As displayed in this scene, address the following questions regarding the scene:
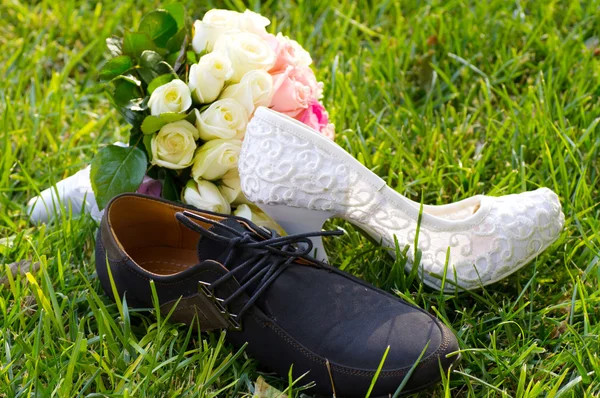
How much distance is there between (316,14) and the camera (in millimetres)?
2420

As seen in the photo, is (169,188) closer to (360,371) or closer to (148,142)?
(148,142)

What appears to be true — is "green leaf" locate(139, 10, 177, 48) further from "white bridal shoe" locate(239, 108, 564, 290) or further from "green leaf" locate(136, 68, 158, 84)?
"white bridal shoe" locate(239, 108, 564, 290)

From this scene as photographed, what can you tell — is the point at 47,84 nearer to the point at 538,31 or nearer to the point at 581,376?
the point at 538,31

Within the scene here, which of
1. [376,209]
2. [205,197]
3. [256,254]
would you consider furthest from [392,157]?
[256,254]

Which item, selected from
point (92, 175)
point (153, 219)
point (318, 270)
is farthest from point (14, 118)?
point (318, 270)

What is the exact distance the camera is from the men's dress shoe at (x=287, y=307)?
113 cm

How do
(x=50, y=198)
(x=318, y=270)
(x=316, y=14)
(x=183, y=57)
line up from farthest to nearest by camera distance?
(x=316, y=14), (x=50, y=198), (x=183, y=57), (x=318, y=270)

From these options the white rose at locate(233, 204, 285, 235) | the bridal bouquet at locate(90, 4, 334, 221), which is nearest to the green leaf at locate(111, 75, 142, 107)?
the bridal bouquet at locate(90, 4, 334, 221)

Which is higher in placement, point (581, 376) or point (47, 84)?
point (581, 376)

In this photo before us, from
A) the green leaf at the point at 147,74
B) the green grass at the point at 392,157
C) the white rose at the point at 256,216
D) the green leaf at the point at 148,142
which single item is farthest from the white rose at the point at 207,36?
the green grass at the point at 392,157

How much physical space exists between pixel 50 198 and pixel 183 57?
447 millimetres

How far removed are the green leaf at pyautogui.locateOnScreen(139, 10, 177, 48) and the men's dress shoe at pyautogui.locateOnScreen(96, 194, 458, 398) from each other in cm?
40

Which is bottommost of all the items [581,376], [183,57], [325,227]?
[325,227]

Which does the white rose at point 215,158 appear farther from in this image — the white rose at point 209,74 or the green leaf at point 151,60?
the green leaf at point 151,60
